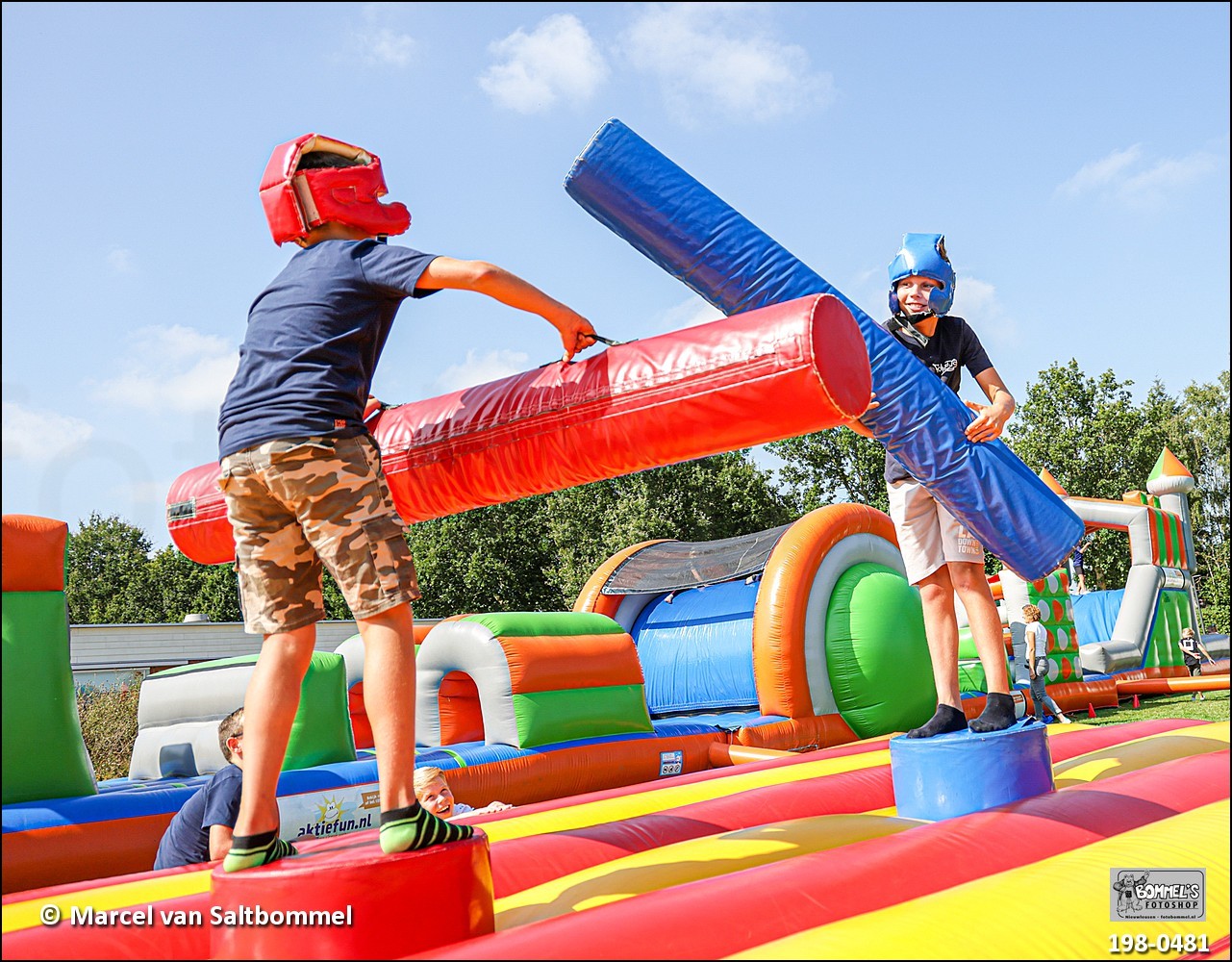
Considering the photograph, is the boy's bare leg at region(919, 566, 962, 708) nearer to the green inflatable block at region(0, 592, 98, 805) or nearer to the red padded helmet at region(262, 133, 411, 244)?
the red padded helmet at region(262, 133, 411, 244)

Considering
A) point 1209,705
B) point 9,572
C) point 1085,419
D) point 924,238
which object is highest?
point 1085,419

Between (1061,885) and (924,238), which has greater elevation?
(924,238)

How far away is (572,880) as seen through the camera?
222cm

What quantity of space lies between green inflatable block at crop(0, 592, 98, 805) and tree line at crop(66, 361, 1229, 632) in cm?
1888

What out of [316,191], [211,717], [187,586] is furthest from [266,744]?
[187,586]

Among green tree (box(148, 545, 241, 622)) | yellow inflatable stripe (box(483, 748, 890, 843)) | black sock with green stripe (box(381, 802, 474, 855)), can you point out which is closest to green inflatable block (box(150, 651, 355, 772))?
yellow inflatable stripe (box(483, 748, 890, 843))

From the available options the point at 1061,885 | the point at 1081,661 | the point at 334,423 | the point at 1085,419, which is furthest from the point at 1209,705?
the point at 1085,419

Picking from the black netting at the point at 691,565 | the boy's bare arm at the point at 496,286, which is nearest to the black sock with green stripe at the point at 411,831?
the boy's bare arm at the point at 496,286

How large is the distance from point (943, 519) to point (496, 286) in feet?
5.75

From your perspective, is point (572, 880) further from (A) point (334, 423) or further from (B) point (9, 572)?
(B) point (9, 572)

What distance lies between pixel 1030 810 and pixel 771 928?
113cm

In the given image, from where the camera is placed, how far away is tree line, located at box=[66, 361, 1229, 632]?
2209 centimetres

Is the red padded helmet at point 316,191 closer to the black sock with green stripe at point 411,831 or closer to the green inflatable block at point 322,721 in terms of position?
the black sock with green stripe at point 411,831

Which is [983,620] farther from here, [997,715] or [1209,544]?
[1209,544]
